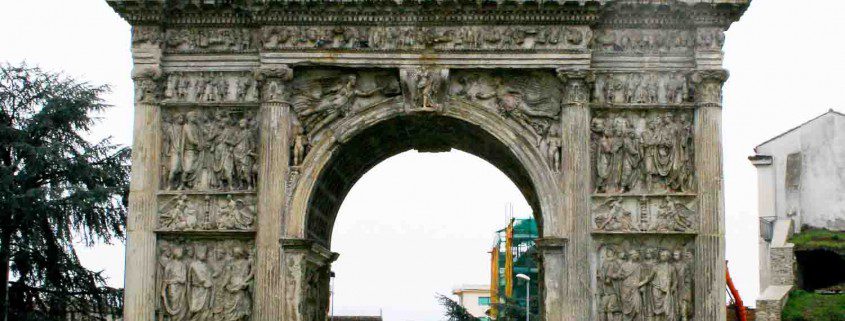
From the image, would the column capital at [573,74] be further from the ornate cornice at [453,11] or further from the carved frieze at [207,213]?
the carved frieze at [207,213]

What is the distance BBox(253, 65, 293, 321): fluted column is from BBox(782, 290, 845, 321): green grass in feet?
51.8

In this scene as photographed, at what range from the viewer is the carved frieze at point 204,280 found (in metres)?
19.2

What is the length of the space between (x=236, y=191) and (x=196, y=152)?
875 millimetres

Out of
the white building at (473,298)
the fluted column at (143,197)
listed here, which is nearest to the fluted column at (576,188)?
the fluted column at (143,197)

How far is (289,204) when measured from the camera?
1930 centimetres

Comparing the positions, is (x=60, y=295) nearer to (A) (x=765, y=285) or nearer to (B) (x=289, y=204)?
(B) (x=289, y=204)

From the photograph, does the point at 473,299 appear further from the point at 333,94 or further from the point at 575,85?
the point at 575,85

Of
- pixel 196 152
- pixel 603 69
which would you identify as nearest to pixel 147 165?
pixel 196 152

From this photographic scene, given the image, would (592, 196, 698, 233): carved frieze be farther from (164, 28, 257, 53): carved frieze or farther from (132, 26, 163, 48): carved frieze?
(132, 26, 163, 48): carved frieze

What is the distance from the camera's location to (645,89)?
19.6 m

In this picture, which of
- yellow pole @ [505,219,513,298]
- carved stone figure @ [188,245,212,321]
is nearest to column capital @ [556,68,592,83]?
carved stone figure @ [188,245,212,321]

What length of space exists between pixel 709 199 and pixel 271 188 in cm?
641

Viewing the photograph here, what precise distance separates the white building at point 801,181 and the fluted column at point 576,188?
1490 centimetres

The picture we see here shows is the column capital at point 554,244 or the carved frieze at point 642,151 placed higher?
the carved frieze at point 642,151
